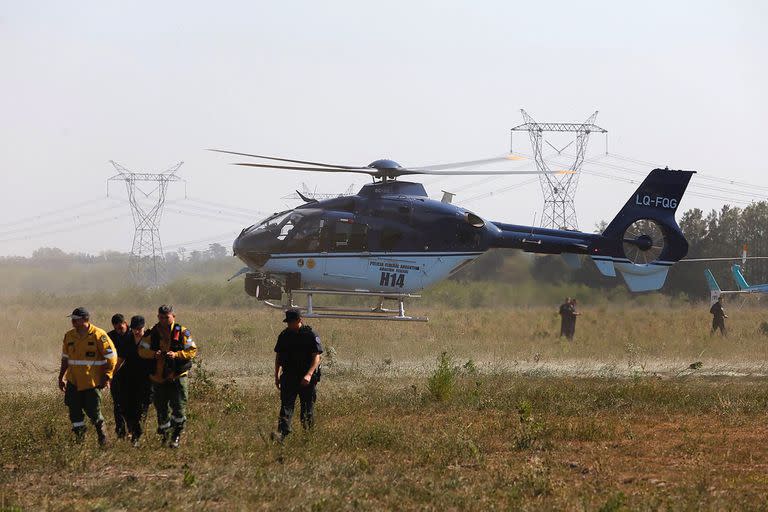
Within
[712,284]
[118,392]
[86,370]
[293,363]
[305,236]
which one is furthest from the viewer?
[712,284]

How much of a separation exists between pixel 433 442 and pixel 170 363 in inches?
139

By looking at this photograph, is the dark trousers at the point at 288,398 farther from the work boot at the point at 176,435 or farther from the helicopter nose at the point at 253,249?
the helicopter nose at the point at 253,249

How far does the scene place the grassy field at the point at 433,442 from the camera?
10.7 m

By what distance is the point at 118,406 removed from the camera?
14.0 meters

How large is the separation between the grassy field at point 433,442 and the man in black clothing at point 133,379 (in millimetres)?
439

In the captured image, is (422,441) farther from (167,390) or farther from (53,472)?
(53,472)

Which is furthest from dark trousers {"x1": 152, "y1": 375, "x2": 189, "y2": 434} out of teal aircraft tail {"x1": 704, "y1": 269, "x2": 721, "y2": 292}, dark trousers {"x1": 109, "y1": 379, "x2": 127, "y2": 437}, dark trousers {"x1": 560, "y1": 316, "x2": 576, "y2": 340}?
teal aircraft tail {"x1": 704, "y1": 269, "x2": 721, "y2": 292}

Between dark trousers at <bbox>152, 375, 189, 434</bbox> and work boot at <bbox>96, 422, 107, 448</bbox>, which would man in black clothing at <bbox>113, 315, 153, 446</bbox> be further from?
work boot at <bbox>96, 422, 107, 448</bbox>

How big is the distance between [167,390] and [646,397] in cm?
878

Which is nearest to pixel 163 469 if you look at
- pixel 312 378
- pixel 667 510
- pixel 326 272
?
pixel 312 378

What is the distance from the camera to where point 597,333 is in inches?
1310

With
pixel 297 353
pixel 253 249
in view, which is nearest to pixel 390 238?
pixel 253 249

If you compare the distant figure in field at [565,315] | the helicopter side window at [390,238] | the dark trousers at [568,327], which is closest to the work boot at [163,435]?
the helicopter side window at [390,238]

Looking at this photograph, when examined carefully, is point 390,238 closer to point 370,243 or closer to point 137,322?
point 370,243
